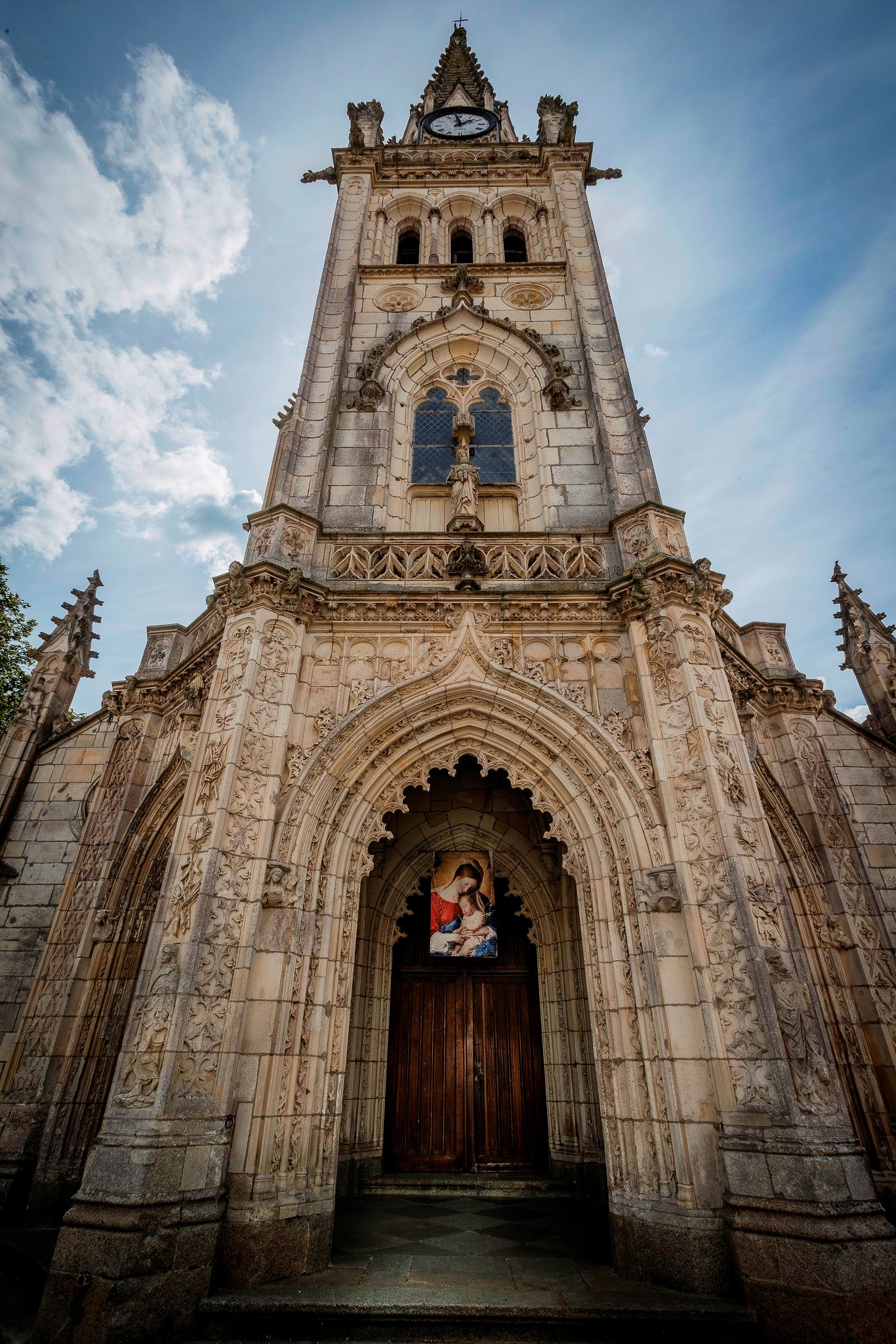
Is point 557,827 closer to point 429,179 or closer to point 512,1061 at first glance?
point 512,1061

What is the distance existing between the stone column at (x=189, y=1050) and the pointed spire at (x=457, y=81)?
957 inches

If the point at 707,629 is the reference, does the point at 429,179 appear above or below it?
above

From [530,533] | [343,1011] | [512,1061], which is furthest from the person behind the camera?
[512,1061]

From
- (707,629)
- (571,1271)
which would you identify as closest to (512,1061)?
(571,1271)

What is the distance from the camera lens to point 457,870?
10484mm

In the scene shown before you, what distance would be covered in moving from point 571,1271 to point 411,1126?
4702 millimetres

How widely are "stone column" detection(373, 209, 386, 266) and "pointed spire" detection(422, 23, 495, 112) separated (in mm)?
10019

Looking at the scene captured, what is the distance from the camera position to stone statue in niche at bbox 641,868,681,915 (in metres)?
6.42

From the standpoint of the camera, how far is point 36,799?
11.4m

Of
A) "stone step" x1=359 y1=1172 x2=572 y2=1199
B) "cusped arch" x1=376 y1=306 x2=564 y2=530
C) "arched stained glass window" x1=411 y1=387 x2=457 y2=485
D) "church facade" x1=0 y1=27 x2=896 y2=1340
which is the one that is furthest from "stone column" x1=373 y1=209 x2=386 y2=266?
"stone step" x1=359 y1=1172 x2=572 y2=1199

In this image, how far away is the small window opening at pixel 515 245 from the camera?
625 inches

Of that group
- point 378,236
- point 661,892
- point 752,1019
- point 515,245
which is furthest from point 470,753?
point 515,245

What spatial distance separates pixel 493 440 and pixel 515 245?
761cm

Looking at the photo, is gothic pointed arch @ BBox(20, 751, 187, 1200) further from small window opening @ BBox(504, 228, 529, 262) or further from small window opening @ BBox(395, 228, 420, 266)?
small window opening @ BBox(504, 228, 529, 262)
